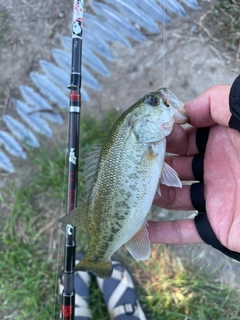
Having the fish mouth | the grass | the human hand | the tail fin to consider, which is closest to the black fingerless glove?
the human hand

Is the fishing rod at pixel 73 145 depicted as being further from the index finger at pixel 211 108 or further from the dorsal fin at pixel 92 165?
the index finger at pixel 211 108

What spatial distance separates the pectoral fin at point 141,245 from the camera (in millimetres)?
2174

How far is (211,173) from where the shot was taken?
7.60 ft

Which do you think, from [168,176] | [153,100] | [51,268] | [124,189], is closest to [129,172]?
[124,189]

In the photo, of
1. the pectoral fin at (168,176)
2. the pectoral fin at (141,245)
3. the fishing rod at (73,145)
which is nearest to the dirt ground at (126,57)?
the fishing rod at (73,145)

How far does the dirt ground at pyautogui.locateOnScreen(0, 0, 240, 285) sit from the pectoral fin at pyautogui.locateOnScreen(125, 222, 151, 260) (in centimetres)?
146

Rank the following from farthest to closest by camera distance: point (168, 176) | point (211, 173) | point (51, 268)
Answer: point (51, 268), point (211, 173), point (168, 176)

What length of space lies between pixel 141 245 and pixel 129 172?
0.54m

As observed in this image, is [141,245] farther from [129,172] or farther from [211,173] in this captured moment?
[211,173]

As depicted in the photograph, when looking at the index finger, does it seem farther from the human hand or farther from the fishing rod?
the fishing rod

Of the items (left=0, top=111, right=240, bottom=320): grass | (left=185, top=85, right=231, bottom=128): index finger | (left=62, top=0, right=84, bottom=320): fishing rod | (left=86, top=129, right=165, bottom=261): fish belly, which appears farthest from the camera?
(left=0, top=111, right=240, bottom=320): grass

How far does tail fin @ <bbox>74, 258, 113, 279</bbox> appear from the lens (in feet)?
7.09

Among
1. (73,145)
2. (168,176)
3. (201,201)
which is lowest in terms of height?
(201,201)

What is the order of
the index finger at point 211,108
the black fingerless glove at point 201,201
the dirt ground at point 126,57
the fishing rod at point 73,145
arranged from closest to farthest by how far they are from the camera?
the index finger at point 211,108
the black fingerless glove at point 201,201
the fishing rod at point 73,145
the dirt ground at point 126,57
